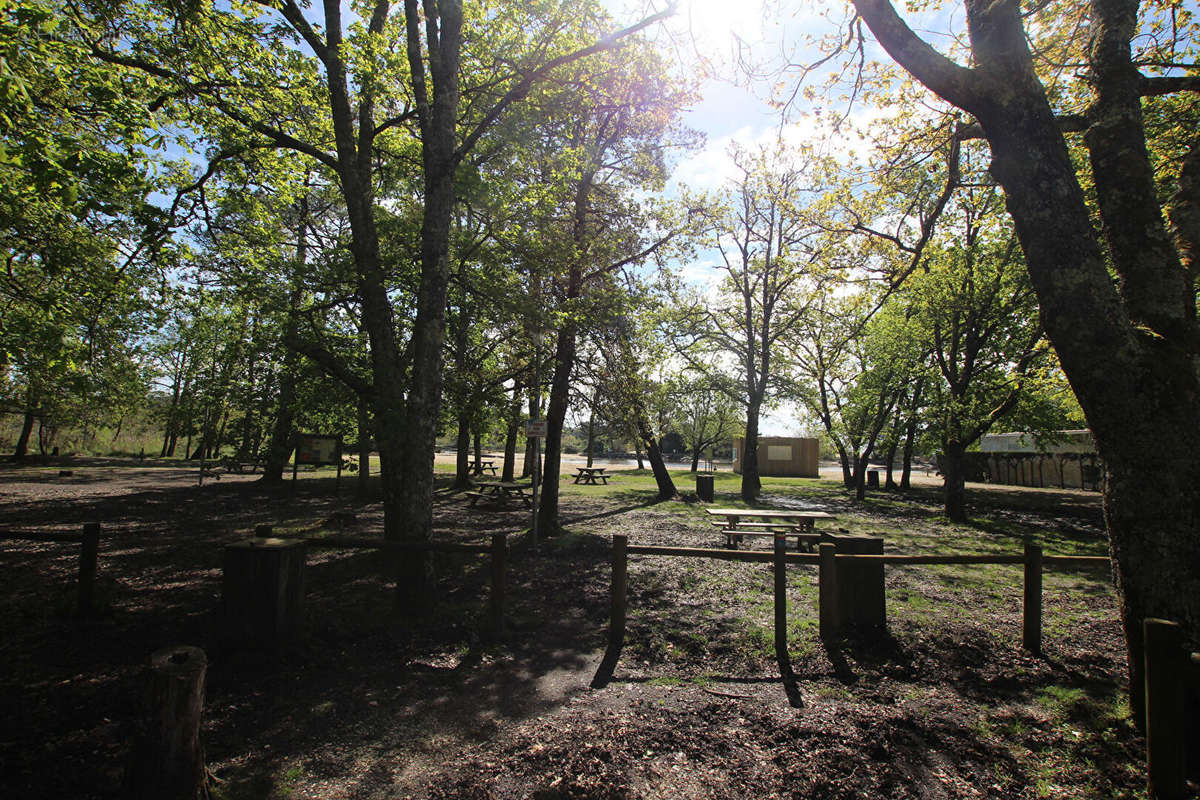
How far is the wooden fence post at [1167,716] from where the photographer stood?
298 cm

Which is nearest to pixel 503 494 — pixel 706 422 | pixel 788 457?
pixel 788 457

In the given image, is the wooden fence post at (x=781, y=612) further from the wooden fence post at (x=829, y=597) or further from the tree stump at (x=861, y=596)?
the tree stump at (x=861, y=596)

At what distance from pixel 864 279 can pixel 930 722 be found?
8.92 metres

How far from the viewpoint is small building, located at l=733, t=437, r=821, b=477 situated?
38594 mm

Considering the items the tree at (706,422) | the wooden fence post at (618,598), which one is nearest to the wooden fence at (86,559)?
the wooden fence post at (618,598)

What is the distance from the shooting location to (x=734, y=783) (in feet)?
10.3

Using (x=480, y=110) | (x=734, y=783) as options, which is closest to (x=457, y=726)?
(x=734, y=783)

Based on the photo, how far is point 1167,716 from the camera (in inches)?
118

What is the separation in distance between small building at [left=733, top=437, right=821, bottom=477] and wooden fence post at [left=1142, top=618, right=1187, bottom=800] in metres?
36.4

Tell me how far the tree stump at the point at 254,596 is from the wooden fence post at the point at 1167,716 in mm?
6104

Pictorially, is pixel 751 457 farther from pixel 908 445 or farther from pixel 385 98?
pixel 385 98

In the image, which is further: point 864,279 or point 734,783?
point 864,279

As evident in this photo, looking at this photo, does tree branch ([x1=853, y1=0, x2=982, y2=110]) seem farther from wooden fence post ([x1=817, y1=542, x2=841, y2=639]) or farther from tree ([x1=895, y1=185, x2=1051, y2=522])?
tree ([x1=895, y1=185, x2=1051, y2=522])

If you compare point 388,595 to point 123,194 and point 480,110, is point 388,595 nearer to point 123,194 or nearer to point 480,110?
point 123,194
